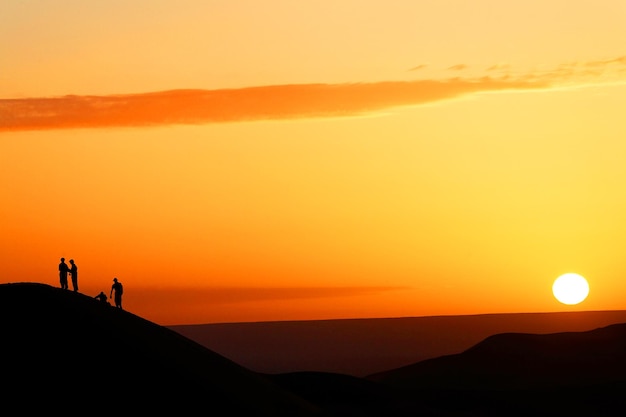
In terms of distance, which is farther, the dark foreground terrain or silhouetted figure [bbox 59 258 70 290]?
silhouetted figure [bbox 59 258 70 290]

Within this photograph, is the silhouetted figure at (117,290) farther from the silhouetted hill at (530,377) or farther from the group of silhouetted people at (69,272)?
the silhouetted hill at (530,377)

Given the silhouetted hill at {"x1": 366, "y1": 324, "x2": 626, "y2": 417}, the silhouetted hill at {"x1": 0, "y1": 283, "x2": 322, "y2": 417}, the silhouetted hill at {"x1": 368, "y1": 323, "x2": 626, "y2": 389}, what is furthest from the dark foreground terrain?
the silhouetted hill at {"x1": 368, "y1": 323, "x2": 626, "y2": 389}

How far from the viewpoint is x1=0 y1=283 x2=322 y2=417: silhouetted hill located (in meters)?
48.3

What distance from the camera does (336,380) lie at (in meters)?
75.2

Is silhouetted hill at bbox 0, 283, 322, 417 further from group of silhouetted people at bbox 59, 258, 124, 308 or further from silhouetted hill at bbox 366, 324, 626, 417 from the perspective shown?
silhouetted hill at bbox 366, 324, 626, 417

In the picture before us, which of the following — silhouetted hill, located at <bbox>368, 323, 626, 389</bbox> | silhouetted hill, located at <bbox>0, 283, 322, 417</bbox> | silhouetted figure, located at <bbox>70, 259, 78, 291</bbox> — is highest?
silhouetted hill, located at <bbox>368, 323, 626, 389</bbox>

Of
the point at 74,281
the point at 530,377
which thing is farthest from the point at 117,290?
the point at 530,377

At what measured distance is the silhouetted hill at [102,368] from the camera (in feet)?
159

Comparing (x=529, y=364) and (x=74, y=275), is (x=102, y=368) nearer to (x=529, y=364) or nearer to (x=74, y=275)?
(x=74, y=275)

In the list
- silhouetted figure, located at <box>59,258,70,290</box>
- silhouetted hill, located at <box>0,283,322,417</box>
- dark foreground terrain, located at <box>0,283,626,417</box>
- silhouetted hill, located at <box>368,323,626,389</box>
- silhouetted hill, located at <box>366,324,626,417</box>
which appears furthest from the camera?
silhouetted hill, located at <box>368,323,626,389</box>

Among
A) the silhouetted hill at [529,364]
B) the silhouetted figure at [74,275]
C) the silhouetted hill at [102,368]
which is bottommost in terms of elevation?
the silhouetted hill at [102,368]

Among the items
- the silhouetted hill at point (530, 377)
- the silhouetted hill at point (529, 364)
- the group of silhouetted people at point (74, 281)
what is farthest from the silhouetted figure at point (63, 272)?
the silhouetted hill at point (529, 364)

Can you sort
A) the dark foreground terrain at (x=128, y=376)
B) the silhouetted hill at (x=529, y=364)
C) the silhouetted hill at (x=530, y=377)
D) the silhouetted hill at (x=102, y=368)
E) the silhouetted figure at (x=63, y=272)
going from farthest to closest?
the silhouetted hill at (x=529, y=364)
the silhouetted hill at (x=530, y=377)
the silhouetted figure at (x=63, y=272)
the dark foreground terrain at (x=128, y=376)
the silhouetted hill at (x=102, y=368)

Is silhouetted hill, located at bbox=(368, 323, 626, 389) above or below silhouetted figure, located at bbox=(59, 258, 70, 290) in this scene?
above
